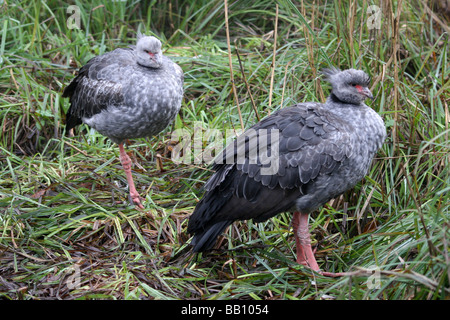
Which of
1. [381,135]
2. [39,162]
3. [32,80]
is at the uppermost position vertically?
[381,135]

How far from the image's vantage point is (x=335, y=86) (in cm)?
334

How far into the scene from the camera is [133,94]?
390 cm

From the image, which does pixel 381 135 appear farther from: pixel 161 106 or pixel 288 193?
pixel 161 106

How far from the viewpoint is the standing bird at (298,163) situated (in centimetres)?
313

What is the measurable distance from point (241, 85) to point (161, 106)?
97 centimetres

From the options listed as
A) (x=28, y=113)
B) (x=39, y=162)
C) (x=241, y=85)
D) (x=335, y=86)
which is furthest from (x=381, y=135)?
(x=28, y=113)

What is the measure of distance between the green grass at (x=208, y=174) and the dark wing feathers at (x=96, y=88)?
0.34m

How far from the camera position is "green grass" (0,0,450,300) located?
3119 mm

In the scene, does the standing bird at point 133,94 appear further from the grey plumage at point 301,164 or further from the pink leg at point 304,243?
the pink leg at point 304,243

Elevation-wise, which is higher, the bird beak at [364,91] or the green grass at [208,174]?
the bird beak at [364,91]

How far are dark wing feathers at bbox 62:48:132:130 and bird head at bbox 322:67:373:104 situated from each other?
4.75ft

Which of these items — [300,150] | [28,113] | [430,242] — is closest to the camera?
[430,242]

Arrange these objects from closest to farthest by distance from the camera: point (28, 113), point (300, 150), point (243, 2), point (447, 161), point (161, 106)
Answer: point (300, 150) → point (447, 161) → point (161, 106) → point (28, 113) → point (243, 2)

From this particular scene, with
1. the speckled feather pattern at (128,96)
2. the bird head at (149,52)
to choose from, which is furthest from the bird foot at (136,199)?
the bird head at (149,52)
